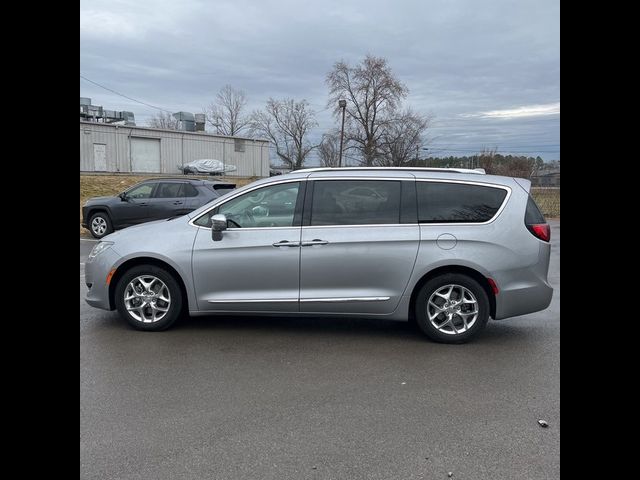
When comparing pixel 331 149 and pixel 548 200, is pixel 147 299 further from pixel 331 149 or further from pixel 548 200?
pixel 331 149

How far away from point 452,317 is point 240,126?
67896mm

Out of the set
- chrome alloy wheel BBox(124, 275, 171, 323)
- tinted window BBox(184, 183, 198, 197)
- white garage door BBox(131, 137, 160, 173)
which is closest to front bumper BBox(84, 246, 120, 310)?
chrome alloy wheel BBox(124, 275, 171, 323)

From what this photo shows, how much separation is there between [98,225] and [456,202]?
1203 centimetres

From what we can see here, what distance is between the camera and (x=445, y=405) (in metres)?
3.88

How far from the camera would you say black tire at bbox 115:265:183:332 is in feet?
18.2

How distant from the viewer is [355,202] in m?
5.53

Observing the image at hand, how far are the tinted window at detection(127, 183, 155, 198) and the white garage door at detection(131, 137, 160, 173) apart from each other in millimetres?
29182

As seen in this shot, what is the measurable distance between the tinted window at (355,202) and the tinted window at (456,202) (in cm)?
30

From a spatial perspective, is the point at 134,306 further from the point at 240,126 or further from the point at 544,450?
the point at 240,126

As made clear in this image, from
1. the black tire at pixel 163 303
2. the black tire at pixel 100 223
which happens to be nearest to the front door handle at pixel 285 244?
the black tire at pixel 163 303

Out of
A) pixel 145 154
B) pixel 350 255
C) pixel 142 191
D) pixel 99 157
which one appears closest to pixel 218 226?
pixel 350 255

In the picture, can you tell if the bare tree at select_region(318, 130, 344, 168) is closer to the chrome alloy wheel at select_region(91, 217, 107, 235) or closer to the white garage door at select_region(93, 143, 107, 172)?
the white garage door at select_region(93, 143, 107, 172)

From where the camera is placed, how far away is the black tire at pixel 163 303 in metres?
5.56
